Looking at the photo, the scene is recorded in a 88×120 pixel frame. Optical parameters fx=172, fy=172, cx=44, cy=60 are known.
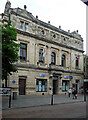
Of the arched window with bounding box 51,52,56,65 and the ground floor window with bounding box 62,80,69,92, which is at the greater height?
the arched window with bounding box 51,52,56,65

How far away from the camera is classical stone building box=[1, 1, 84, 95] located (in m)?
28.8

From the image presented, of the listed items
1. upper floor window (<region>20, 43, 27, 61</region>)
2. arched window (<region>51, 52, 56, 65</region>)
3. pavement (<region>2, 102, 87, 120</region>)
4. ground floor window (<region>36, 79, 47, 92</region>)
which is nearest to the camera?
pavement (<region>2, 102, 87, 120</region>)

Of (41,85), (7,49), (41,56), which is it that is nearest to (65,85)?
(41,85)

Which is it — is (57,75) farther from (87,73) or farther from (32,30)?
(87,73)

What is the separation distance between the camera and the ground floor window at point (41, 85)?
103 feet

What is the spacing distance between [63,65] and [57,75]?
13.8 ft

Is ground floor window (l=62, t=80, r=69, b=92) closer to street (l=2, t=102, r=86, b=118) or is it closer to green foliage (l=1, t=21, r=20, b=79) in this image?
green foliage (l=1, t=21, r=20, b=79)

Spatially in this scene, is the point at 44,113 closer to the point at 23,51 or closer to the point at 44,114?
the point at 44,114

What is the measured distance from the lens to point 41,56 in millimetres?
32625

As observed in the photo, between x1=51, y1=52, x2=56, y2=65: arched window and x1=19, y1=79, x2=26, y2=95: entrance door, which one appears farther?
x1=51, y1=52, x2=56, y2=65: arched window

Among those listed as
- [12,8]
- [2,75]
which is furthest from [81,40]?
[2,75]

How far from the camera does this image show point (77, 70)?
40969mm

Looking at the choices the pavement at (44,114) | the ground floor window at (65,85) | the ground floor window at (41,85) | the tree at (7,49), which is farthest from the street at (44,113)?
the ground floor window at (65,85)

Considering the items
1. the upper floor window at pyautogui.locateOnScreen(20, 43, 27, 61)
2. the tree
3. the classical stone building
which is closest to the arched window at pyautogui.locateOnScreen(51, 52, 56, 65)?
the classical stone building
